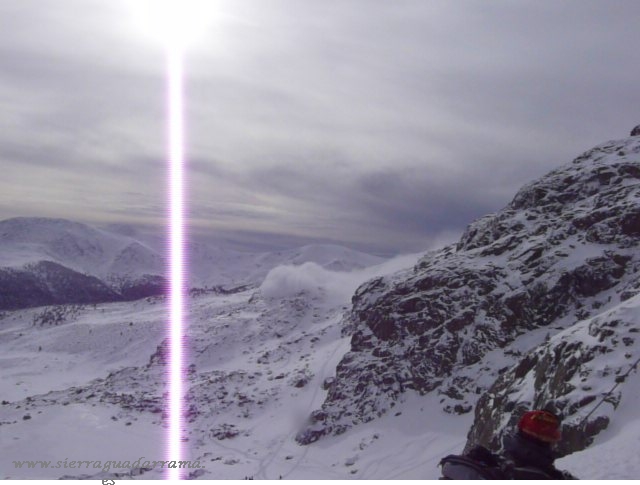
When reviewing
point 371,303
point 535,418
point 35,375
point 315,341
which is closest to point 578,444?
point 535,418

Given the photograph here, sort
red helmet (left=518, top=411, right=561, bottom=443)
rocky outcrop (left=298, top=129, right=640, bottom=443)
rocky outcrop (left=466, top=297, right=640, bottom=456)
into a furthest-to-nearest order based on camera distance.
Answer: rocky outcrop (left=298, top=129, right=640, bottom=443), rocky outcrop (left=466, top=297, right=640, bottom=456), red helmet (left=518, top=411, right=561, bottom=443)

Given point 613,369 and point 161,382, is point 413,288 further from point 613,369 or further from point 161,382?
point 161,382

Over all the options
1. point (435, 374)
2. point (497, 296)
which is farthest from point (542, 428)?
point (497, 296)

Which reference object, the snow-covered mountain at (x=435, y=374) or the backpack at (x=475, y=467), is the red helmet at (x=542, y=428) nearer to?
the backpack at (x=475, y=467)

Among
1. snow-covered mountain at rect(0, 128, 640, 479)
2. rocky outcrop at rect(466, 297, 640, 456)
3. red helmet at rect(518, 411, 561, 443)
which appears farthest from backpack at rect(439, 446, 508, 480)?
snow-covered mountain at rect(0, 128, 640, 479)

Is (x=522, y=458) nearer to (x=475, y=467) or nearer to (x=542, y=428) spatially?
(x=542, y=428)

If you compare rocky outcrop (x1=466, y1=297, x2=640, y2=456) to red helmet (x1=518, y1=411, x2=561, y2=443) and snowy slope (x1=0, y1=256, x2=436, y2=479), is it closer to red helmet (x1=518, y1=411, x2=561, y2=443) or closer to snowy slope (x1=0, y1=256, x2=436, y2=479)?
snowy slope (x1=0, y1=256, x2=436, y2=479)
